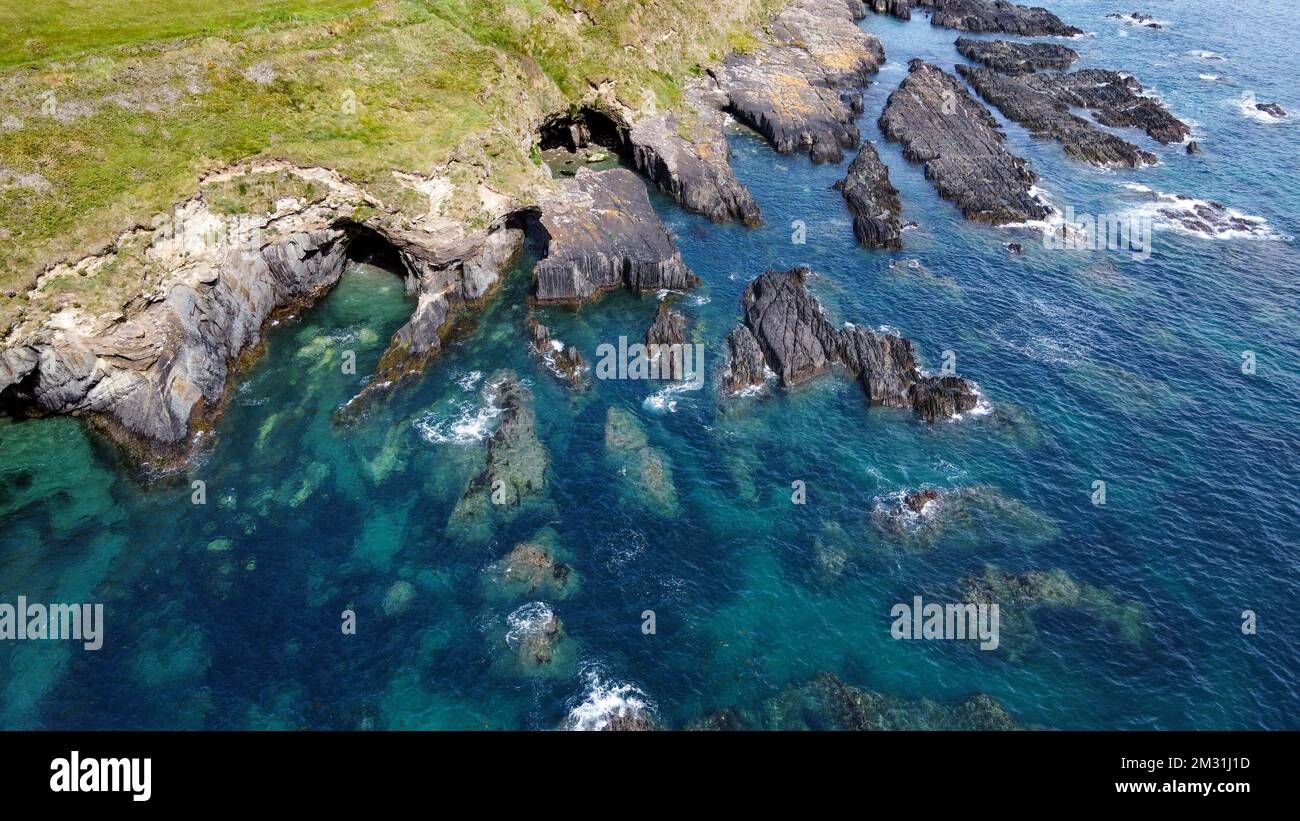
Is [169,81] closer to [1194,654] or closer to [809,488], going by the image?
[809,488]

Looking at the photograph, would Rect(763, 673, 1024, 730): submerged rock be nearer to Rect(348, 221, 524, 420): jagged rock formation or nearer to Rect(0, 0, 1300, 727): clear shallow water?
Rect(0, 0, 1300, 727): clear shallow water

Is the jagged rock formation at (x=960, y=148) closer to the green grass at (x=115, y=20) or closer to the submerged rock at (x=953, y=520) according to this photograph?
the submerged rock at (x=953, y=520)

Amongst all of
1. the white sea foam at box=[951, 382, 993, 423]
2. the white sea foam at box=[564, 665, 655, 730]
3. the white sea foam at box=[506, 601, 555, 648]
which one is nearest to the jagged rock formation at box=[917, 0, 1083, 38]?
the white sea foam at box=[951, 382, 993, 423]

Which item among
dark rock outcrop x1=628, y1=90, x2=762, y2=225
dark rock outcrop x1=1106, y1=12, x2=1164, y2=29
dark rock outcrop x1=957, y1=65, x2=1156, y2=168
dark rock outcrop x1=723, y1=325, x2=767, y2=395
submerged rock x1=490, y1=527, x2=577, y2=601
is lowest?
submerged rock x1=490, y1=527, x2=577, y2=601

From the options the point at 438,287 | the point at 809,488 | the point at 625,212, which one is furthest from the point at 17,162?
the point at 809,488

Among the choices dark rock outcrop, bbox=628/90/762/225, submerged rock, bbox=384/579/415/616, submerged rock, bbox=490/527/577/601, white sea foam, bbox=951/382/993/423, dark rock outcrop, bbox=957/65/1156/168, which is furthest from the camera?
dark rock outcrop, bbox=957/65/1156/168

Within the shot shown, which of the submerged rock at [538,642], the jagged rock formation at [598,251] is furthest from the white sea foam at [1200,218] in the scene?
the submerged rock at [538,642]
